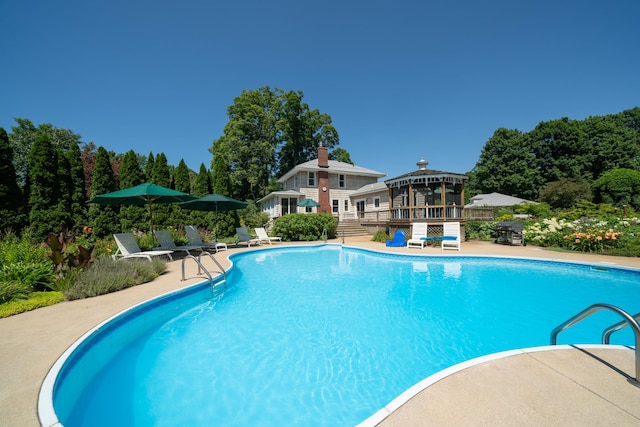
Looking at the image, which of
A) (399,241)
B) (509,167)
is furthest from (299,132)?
(509,167)

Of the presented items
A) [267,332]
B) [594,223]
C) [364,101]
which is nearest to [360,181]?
[364,101]

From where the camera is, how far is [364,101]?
26.3 meters

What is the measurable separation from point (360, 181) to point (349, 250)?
15019 mm

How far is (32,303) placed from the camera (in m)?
4.60

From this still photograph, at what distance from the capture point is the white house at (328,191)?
2400cm

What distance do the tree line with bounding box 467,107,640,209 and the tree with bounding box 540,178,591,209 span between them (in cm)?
101

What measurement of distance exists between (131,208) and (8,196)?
5381 mm

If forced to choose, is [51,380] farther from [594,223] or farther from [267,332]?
[594,223]

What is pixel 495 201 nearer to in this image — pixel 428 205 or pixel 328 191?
pixel 428 205

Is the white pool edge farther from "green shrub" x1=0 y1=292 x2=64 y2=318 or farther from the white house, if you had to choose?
the white house

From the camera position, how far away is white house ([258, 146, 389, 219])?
24.0 meters

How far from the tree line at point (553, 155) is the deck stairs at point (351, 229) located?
80.2ft

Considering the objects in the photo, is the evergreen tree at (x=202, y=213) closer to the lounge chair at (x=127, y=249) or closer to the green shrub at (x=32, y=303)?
the lounge chair at (x=127, y=249)

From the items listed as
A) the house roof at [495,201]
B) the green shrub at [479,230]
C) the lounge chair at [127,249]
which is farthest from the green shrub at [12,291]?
the house roof at [495,201]
